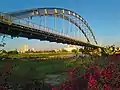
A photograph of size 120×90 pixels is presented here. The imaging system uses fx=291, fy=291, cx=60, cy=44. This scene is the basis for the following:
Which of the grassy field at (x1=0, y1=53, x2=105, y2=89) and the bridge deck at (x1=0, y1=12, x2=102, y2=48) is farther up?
the bridge deck at (x1=0, y1=12, x2=102, y2=48)

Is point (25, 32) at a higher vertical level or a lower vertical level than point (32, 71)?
higher

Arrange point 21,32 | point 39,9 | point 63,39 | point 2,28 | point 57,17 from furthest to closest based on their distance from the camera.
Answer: point 57,17, point 39,9, point 63,39, point 21,32, point 2,28

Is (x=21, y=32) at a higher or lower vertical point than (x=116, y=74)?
higher

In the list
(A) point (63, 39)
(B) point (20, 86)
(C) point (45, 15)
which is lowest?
(B) point (20, 86)

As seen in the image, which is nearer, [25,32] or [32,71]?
[32,71]

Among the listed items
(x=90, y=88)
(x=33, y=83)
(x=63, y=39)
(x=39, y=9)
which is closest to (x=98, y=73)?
(x=90, y=88)

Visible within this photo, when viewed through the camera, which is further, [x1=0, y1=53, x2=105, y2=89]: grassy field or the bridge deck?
the bridge deck

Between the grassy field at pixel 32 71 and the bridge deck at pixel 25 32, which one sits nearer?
the grassy field at pixel 32 71

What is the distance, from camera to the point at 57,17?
7531 centimetres

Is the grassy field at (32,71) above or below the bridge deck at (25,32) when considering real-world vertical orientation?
below

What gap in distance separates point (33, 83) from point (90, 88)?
10.8ft

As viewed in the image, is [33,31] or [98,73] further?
[33,31]

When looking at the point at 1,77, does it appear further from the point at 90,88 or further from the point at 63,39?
the point at 63,39

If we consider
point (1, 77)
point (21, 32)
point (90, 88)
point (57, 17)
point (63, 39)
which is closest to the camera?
point (90, 88)
